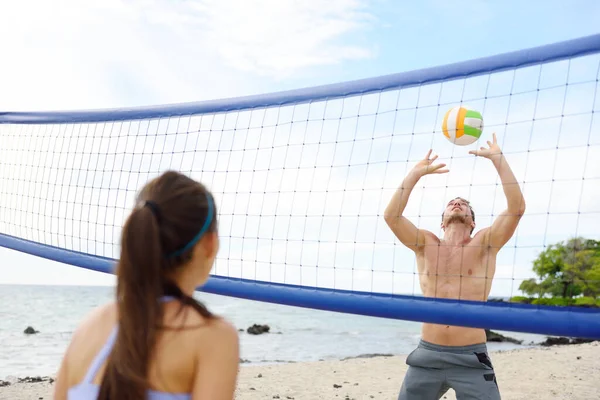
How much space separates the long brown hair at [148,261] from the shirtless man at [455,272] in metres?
2.61

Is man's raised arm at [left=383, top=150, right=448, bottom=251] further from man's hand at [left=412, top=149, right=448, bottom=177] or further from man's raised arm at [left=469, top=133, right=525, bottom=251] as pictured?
man's raised arm at [left=469, top=133, right=525, bottom=251]

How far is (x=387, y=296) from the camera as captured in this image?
4035 mm

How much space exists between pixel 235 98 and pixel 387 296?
2.16 meters

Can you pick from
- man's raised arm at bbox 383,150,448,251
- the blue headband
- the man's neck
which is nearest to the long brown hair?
the blue headband

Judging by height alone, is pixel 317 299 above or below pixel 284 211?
below

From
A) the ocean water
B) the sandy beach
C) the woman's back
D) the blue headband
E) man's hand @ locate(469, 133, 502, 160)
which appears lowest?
the ocean water

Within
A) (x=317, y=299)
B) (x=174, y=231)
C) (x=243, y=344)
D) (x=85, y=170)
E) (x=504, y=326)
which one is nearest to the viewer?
(x=174, y=231)

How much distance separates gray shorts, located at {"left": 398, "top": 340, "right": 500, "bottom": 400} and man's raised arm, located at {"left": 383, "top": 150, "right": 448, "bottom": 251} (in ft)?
2.04

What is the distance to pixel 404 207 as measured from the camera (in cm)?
402

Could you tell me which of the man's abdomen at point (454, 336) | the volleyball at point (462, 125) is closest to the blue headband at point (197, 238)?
the man's abdomen at point (454, 336)

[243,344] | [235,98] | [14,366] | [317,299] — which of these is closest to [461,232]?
[317,299]

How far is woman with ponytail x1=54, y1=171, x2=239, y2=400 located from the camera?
148 cm

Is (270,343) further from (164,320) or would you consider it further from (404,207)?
(164,320)

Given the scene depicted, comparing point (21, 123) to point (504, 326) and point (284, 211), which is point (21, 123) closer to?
point (284, 211)
